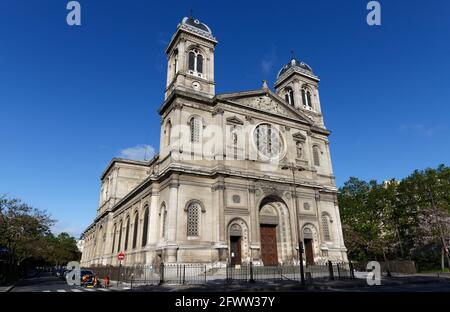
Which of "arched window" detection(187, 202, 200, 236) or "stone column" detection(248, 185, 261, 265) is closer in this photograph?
"arched window" detection(187, 202, 200, 236)

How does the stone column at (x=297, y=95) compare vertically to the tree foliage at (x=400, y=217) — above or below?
above

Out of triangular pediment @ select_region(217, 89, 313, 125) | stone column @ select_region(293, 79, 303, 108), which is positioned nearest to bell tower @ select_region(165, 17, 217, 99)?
triangular pediment @ select_region(217, 89, 313, 125)

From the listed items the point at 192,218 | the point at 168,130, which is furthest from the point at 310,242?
the point at 168,130

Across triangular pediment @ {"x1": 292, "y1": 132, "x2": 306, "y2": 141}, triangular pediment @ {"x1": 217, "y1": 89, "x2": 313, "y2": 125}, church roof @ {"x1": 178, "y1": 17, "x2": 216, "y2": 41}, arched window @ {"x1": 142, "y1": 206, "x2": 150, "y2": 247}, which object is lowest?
arched window @ {"x1": 142, "y1": 206, "x2": 150, "y2": 247}

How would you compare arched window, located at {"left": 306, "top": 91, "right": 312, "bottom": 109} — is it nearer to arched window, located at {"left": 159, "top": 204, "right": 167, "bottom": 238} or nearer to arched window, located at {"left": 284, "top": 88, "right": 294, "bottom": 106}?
arched window, located at {"left": 284, "top": 88, "right": 294, "bottom": 106}

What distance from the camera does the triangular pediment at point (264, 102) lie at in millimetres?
32781

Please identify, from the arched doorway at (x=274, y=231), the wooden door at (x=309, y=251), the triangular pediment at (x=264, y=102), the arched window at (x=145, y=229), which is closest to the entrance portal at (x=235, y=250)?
the arched doorway at (x=274, y=231)

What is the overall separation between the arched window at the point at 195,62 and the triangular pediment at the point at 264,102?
4983 millimetres

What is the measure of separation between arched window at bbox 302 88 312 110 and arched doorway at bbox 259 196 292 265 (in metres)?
16.6

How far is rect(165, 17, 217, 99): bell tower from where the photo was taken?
3322 cm

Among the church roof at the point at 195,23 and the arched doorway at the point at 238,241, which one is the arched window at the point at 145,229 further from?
the church roof at the point at 195,23

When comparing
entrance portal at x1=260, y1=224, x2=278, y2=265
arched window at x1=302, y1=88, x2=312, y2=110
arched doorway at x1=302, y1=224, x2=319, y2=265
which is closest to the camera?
entrance portal at x1=260, y1=224, x2=278, y2=265

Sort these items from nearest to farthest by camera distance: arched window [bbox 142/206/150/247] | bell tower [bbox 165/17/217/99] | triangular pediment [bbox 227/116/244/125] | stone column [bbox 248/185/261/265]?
1. stone column [bbox 248/185/261/265]
2. arched window [bbox 142/206/150/247]
3. triangular pediment [bbox 227/116/244/125]
4. bell tower [bbox 165/17/217/99]
